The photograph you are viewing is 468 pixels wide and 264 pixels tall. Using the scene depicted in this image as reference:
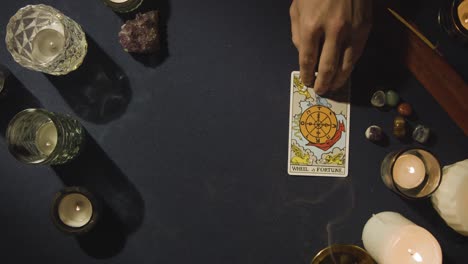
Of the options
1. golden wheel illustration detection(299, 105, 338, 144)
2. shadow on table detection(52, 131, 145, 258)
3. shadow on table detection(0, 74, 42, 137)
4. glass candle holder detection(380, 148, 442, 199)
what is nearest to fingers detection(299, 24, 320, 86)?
golden wheel illustration detection(299, 105, 338, 144)

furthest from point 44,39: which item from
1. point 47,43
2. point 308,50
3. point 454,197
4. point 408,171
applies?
point 454,197

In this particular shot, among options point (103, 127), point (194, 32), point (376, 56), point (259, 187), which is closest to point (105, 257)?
point (103, 127)

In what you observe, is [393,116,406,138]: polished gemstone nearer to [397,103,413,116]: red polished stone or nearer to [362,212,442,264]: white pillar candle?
[397,103,413,116]: red polished stone

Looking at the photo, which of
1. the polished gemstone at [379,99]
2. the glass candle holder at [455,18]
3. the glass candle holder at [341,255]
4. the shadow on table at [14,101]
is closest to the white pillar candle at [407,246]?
the glass candle holder at [341,255]

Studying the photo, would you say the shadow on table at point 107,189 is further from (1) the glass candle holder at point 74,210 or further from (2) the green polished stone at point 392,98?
(2) the green polished stone at point 392,98

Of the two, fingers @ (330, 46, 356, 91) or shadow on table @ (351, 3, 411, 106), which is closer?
fingers @ (330, 46, 356, 91)

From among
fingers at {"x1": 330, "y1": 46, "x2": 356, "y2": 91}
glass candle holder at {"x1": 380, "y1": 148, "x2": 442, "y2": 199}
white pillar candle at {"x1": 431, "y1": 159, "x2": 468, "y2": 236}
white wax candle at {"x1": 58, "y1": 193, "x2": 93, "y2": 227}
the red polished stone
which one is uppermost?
white wax candle at {"x1": 58, "y1": 193, "x2": 93, "y2": 227}

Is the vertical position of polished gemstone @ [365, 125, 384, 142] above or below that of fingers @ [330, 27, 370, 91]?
below

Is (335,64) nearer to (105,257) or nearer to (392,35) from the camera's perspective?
(392,35)

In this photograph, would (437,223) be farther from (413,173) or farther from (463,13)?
(463,13)
